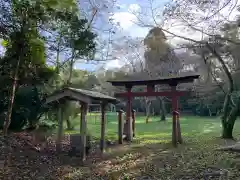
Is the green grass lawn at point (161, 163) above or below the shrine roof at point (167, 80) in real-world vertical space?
below

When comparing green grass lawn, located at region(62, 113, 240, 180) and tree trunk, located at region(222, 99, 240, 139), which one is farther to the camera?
tree trunk, located at region(222, 99, 240, 139)

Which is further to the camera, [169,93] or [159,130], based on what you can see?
[159,130]

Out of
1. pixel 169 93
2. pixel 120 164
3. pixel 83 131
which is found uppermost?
pixel 169 93

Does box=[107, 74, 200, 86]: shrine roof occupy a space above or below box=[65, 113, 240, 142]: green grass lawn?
above

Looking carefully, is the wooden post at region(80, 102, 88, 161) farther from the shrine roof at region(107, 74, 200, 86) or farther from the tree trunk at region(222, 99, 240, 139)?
the tree trunk at region(222, 99, 240, 139)

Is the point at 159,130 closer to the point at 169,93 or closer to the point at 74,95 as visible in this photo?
the point at 169,93

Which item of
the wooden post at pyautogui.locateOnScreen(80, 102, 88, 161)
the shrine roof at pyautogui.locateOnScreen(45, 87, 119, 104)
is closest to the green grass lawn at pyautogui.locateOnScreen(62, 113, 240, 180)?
the wooden post at pyautogui.locateOnScreen(80, 102, 88, 161)

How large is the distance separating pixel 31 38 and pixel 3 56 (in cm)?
167

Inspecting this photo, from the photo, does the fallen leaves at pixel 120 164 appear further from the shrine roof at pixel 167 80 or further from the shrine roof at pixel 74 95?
the shrine roof at pixel 167 80

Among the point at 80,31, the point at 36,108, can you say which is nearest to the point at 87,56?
the point at 80,31

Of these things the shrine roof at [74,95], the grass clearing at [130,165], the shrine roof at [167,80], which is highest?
the shrine roof at [167,80]

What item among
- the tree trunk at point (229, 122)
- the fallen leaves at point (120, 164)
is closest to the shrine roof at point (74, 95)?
the fallen leaves at point (120, 164)

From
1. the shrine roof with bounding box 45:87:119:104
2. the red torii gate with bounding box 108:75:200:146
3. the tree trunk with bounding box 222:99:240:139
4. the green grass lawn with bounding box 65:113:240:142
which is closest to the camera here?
the shrine roof with bounding box 45:87:119:104

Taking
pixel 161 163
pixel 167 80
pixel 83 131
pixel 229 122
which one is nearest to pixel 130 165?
pixel 161 163
